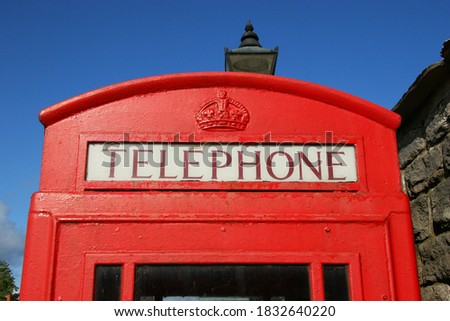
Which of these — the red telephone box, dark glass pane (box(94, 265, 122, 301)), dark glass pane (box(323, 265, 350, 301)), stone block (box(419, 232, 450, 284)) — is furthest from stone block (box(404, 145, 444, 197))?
dark glass pane (box(94, 265, 122, 301))

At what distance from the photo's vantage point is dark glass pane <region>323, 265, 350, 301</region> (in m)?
1.85

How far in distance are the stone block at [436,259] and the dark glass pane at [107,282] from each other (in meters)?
1.99

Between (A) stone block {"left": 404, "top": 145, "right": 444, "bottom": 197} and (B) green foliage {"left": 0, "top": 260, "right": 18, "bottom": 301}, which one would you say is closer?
(A) stone block {"left": 404, "top": 145, "right": 444, "bottom": 197}

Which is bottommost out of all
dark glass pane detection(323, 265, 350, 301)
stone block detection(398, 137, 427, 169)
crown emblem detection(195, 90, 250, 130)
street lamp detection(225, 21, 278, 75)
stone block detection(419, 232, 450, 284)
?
dark glass pane detection(323, 265, 350, 301)

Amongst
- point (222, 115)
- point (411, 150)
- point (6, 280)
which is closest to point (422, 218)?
point (411, 150)

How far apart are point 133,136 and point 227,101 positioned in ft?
1.35

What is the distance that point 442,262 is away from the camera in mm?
3004

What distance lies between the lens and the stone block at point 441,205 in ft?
9.68

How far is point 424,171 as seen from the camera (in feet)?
10.8

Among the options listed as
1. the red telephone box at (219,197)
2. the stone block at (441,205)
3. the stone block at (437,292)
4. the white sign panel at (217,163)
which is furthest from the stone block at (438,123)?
the white sign panel at (217,163)

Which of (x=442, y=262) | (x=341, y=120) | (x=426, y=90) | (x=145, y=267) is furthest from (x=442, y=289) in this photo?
(x=145, y=267)

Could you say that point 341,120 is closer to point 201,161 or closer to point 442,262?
point 201,161

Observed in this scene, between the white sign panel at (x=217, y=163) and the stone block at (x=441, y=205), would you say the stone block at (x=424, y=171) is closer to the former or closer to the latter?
the stone block at (x=441, y=205)

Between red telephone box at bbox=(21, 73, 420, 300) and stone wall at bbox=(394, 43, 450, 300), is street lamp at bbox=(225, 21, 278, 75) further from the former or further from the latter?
stone wall at bbox=(394, 43, 450, 300)
